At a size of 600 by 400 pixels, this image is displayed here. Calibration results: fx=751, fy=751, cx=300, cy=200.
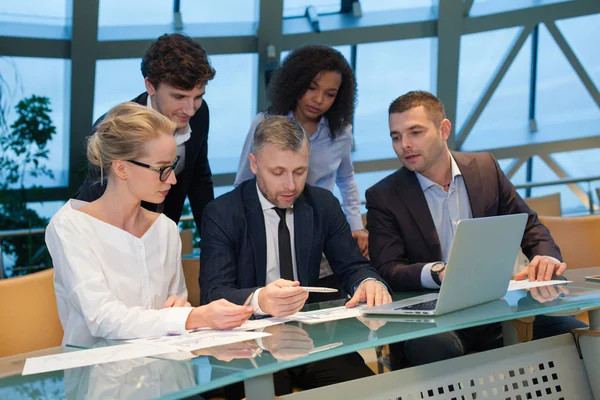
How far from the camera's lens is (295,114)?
3.60 m

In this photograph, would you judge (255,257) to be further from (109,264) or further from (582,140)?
(582,140)

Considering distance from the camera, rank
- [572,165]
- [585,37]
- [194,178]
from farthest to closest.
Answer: [572,165]
[585,37]
[194,178]

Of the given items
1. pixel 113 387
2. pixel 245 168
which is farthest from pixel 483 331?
pixel 113 387

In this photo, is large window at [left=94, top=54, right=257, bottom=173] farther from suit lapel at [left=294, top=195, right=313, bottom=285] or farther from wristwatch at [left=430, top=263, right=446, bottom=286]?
wristwatch at [left=430, top=263, right=446, bottom=286]

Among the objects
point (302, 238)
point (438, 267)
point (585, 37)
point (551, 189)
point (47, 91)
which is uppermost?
point (585, 37)

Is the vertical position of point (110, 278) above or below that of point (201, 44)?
below

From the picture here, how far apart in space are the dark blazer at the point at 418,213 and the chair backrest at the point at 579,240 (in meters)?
0.55

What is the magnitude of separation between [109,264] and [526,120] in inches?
412

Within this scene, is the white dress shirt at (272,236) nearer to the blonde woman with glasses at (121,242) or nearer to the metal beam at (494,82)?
the blonde woman with glasses at (121,242)

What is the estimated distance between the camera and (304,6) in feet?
33.1

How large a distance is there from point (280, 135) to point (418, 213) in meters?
0.71

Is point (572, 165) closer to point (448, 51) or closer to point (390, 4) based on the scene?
point (448, 51)

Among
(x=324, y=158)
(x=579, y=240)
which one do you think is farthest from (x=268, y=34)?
(x=579, y=240)

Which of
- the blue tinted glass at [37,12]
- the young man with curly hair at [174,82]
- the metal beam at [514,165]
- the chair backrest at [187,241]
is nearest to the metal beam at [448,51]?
the metal beam at [514,165]
